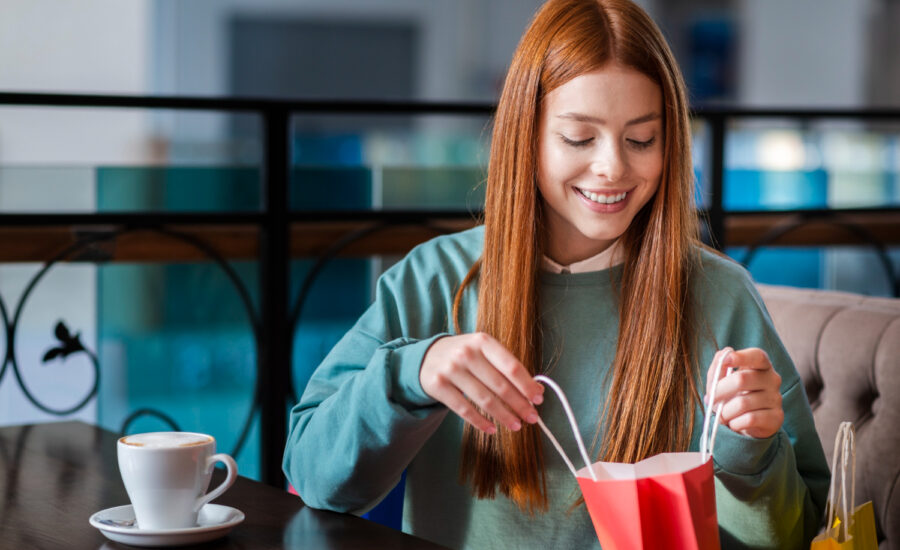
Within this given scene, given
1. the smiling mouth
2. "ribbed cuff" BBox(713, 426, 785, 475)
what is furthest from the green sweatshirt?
the smiling mouth

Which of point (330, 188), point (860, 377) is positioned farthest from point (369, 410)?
point (330, 188)

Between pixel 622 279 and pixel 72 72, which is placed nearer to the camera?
pixel 622 279

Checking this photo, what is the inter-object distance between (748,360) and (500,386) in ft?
0.70

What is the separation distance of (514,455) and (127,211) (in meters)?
1.04

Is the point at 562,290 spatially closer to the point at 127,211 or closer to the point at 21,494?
the point at 21,494

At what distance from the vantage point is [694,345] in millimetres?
1071

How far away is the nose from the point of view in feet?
3.27

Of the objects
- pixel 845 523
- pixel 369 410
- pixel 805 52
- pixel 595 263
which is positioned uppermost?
pixel 805 52

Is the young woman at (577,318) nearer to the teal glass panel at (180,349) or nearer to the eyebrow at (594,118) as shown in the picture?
the eyebrow at (594,118)

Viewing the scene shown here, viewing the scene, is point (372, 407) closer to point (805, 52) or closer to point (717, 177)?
point (717, 177)

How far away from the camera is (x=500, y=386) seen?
0.79 m

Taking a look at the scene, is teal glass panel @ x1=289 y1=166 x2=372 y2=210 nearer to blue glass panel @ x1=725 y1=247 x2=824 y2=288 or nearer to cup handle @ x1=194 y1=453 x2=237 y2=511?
blue glass panel @ x1=725 y1=247 x2=824 y2=288

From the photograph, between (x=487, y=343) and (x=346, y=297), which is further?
(x=346, y=297)

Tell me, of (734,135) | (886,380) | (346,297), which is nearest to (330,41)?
(734,135)
